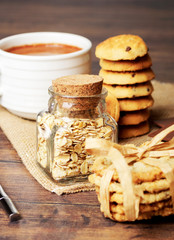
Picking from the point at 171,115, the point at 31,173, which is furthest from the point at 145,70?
the point at 31,173

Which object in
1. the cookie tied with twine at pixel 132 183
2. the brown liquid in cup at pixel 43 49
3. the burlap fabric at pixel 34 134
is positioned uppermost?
the brown liquid in cup at pixel 43 49

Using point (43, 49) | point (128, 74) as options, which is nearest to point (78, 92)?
point (128, 74)

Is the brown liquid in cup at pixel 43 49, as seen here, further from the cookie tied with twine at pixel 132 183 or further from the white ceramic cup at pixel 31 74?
the cookie tied with twine at pixel 132 183

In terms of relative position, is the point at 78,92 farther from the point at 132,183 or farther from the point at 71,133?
the point at 132,183

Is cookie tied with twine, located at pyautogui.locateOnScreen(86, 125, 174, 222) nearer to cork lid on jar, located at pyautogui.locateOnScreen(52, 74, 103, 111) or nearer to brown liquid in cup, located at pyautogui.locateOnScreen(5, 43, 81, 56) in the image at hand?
cork lid on jar, located at pyautogui.locateOnScreen(52, 74, 103, 111)

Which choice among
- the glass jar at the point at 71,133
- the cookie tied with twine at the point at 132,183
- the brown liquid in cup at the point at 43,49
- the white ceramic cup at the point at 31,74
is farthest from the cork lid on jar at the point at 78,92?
the brown liquid in cup at the point at 43,49

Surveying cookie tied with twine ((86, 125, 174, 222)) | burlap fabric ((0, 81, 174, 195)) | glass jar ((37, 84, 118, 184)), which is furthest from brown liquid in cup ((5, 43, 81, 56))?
cookie tied with twine ((86, 125, 174, 222))

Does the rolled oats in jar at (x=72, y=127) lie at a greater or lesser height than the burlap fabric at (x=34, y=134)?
greater

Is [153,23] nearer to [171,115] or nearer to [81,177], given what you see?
[171,115]
